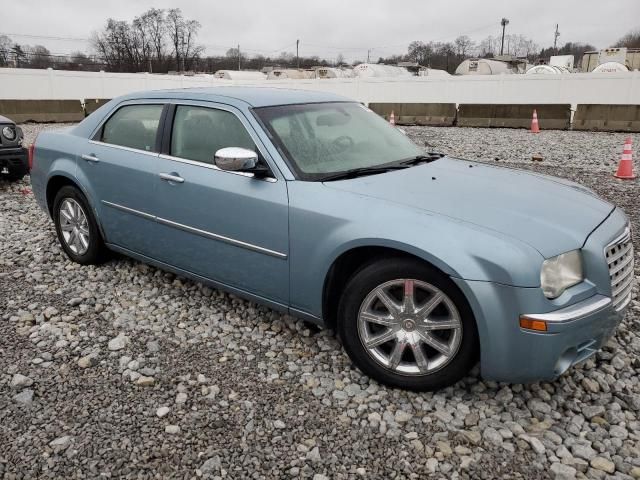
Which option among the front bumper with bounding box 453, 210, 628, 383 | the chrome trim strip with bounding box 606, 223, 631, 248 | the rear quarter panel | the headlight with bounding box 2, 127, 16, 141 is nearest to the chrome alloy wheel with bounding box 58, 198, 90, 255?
the rear quarter panel

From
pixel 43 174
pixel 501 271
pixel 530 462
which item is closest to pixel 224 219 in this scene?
pixel 501 271

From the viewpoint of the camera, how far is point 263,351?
330 cm

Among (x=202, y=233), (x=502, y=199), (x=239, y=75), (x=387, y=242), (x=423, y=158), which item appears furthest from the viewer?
(x=239, y=75)

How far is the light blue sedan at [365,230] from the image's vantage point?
2.43 meters

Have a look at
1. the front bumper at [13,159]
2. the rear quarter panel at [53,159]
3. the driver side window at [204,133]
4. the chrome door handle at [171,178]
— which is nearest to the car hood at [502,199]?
the driver side window at [204,133]

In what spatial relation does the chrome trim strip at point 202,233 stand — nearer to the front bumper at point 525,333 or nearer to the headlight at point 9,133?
the front bumper at point 525,333

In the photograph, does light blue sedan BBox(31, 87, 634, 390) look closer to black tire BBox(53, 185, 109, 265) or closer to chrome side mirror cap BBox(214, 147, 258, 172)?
chrome side mirror cap BBox(214, 147, 258, 172)

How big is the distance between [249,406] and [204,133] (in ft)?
6.20

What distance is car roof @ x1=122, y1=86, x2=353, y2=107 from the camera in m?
3.54

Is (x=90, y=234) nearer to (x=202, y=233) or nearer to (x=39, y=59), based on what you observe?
(x=202, y=233)

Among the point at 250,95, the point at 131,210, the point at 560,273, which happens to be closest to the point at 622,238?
Result: the point at 560,273

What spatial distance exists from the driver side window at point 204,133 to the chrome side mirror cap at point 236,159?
22cm

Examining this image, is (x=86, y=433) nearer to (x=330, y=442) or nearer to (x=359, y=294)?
(x=330, y=442)

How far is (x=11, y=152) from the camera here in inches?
279
